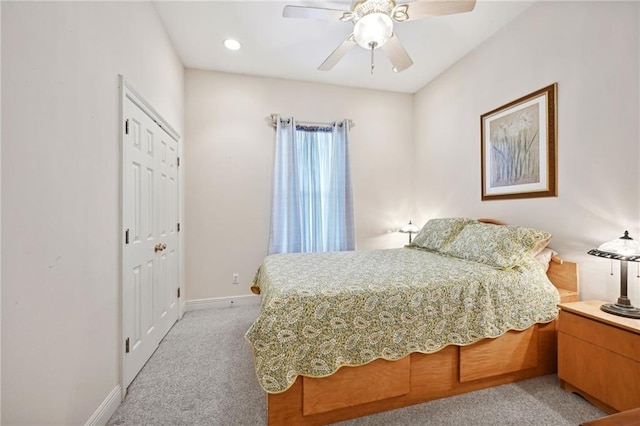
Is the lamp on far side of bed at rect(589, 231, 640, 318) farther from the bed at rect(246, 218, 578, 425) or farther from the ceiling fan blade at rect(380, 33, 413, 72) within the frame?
the ceiling fan blade at rect(380, 33, 413, 72)

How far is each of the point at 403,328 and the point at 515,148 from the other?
2.10 m

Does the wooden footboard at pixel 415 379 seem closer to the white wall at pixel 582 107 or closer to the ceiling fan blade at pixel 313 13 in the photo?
the white wall at pixel 582 107

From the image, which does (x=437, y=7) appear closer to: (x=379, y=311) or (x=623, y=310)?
(x=379, y=311)

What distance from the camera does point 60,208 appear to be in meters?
1.17

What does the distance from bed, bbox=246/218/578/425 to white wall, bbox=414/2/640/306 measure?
29cm

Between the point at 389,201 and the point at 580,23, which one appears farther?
the point at 389,201

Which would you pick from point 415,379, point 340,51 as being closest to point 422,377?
point 415,379

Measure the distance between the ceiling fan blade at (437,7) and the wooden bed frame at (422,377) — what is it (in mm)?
1994

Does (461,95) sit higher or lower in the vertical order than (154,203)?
higher

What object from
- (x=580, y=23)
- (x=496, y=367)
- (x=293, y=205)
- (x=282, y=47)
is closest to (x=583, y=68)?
(x=580, y=23)

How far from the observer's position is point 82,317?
1.31 metres

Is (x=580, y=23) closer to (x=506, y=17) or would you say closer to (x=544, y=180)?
(x=506, y=17)

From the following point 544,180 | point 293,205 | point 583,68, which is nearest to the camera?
point 583,68

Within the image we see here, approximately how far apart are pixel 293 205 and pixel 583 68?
9.56 ft
